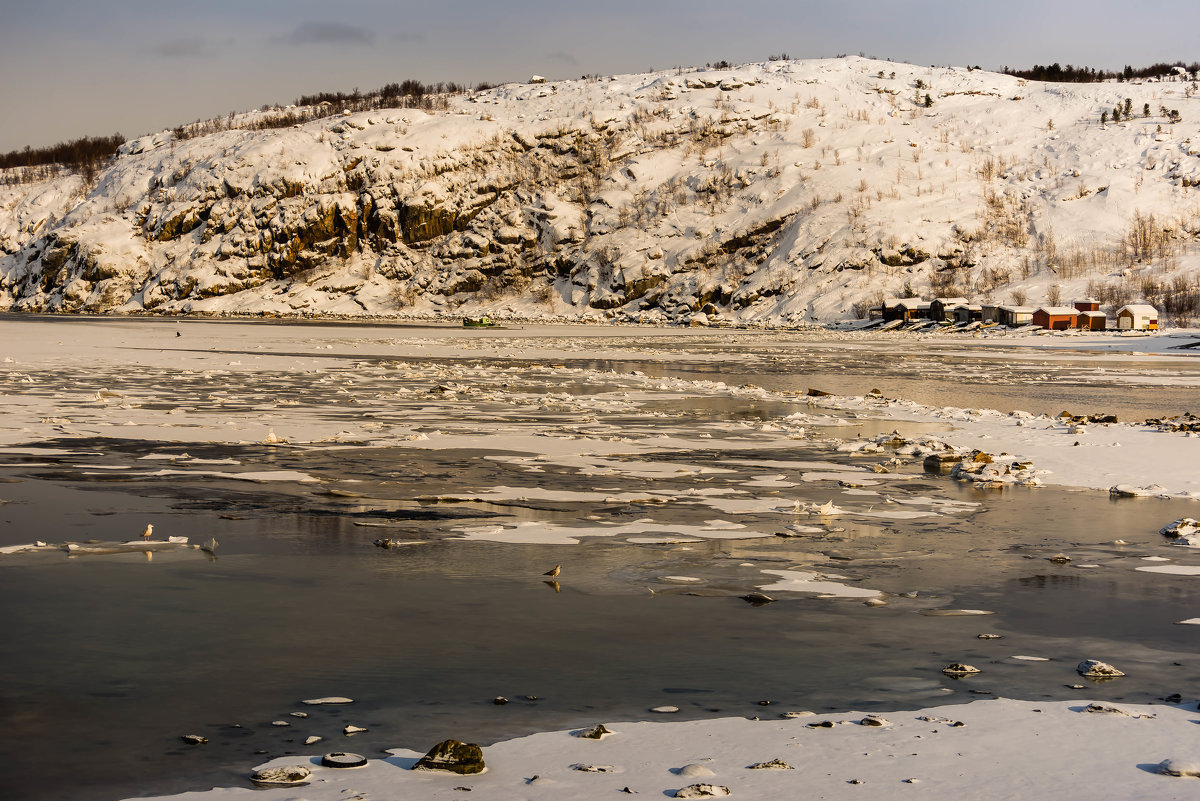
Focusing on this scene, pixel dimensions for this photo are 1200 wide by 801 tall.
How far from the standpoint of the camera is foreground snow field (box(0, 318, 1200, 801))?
5145 mm

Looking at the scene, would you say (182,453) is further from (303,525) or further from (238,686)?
(238,686)

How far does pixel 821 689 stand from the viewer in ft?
20.9

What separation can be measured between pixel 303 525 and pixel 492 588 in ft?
10.2

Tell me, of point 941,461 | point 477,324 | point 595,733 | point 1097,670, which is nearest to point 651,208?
point 477,324

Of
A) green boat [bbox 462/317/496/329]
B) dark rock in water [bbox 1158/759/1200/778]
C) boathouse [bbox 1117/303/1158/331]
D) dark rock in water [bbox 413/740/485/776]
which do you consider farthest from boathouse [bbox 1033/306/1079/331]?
dark rock in water [bbox 413/740/485/776]

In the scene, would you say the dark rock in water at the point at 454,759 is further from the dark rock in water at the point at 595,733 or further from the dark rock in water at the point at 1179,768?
the dark rock in water at the point at 1179,768

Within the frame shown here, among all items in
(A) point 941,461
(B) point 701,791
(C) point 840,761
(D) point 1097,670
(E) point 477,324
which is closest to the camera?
(B) point 701,791

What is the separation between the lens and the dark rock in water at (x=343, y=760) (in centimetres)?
520

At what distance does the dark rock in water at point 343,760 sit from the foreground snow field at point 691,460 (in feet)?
0.18

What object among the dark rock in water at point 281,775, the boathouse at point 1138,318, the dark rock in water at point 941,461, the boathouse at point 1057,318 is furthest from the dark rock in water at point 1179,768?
the boathouse at point 1138,318

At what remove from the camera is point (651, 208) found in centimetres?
13875

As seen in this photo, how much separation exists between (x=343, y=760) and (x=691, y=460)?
11.0 meters

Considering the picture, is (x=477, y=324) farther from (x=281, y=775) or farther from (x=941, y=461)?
(x=281, y=775)

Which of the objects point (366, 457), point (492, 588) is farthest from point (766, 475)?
point (492, 588)
